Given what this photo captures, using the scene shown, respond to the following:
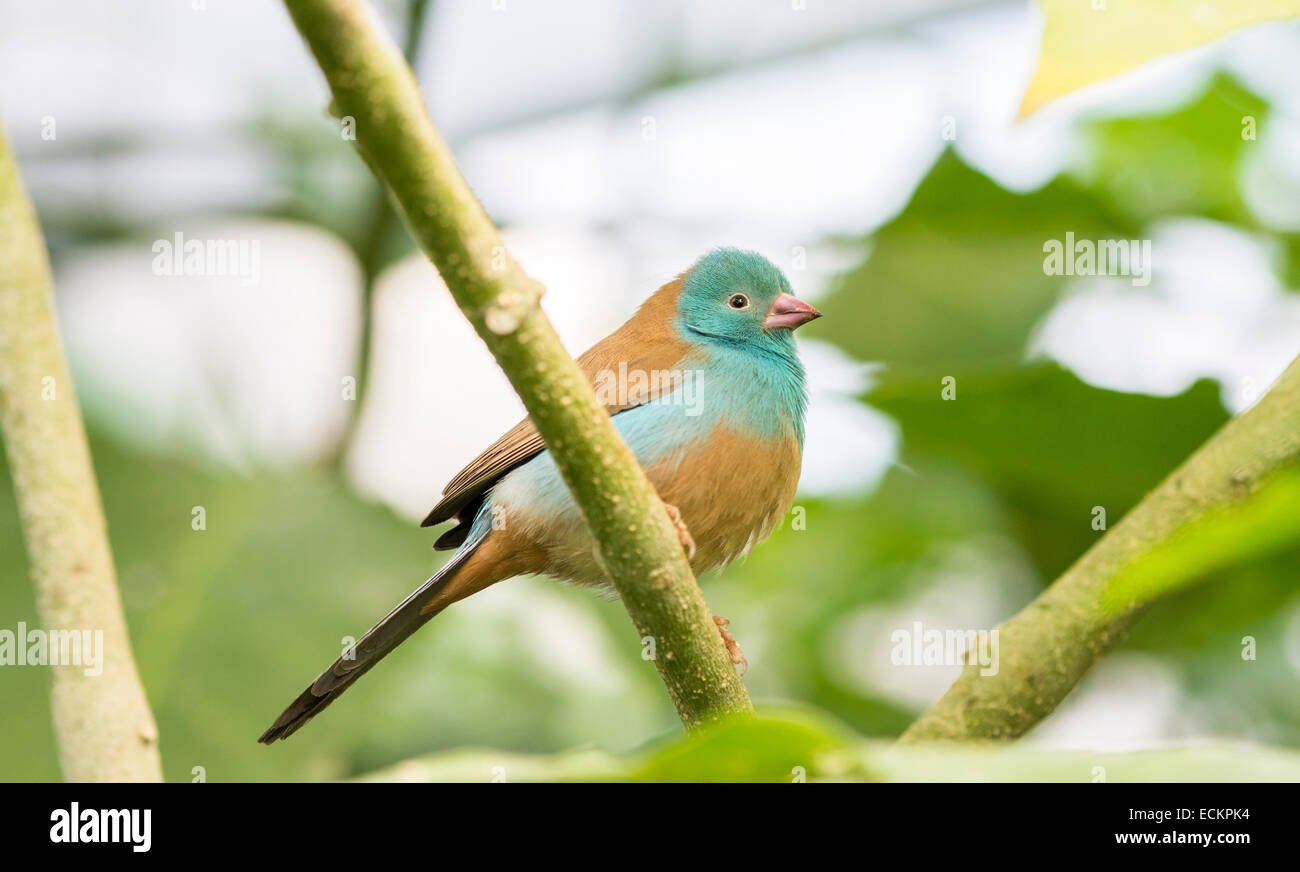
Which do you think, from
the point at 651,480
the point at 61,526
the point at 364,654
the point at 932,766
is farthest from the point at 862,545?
the point at 932,766

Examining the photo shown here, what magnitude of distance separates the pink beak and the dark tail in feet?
3.69

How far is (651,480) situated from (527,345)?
1681 mm

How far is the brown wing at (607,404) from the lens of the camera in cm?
330

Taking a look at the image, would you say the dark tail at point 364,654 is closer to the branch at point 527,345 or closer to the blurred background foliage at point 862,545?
the blurred background foliage at point 862,545

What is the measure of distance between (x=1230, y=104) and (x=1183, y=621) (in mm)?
1516

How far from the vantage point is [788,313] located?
150 inches

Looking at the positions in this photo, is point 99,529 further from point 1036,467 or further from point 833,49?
point 833,49

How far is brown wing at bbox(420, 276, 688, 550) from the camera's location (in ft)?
10.8

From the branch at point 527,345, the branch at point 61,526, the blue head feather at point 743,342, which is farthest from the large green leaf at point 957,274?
the branch at point 61,526

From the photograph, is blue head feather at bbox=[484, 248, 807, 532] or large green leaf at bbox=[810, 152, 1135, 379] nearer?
blue head feather at bbox=[484, 248, 807, 532]
